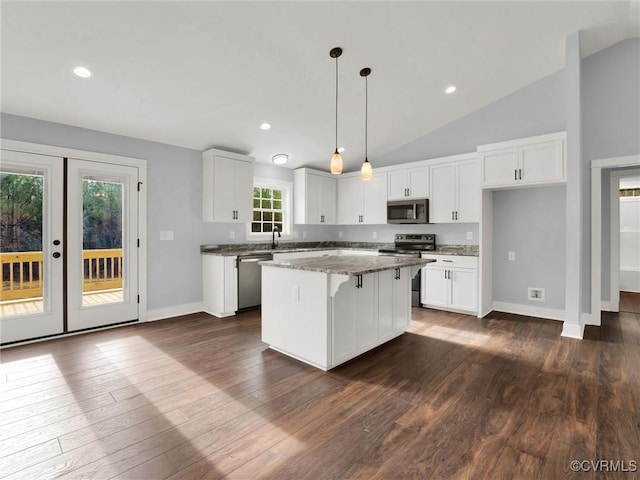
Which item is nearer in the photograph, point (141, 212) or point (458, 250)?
point (141, 212)

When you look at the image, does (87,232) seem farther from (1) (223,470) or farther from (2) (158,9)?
(1) (223,470)

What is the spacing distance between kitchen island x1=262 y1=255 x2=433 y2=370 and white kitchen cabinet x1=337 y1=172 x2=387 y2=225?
8.27 feet

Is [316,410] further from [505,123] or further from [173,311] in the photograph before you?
[505,123]

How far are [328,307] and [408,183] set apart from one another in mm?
3392

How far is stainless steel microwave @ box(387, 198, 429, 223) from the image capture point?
517cm

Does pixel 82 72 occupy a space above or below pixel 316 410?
above

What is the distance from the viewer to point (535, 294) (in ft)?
15.1

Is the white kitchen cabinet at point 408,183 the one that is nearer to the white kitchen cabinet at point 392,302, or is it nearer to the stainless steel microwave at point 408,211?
the stainless steel microwave at point 408,211

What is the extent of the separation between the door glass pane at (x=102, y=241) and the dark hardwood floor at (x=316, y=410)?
2.24ft

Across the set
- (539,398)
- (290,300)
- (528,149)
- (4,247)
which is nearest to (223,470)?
(290,300)

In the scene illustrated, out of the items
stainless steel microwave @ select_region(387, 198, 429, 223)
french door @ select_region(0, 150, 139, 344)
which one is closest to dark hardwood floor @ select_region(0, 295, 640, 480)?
french door @ select_region(0, 150, 139, 344)

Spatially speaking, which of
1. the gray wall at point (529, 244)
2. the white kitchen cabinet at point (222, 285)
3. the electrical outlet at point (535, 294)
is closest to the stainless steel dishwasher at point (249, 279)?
the white kitchen cabinet at point (222, 285)

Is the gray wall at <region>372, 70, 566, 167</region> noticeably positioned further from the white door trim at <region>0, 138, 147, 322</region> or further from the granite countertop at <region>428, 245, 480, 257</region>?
the white door trim at <region>0, 138, 147, 322</region>

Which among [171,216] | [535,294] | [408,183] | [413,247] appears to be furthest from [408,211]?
[171,216]
